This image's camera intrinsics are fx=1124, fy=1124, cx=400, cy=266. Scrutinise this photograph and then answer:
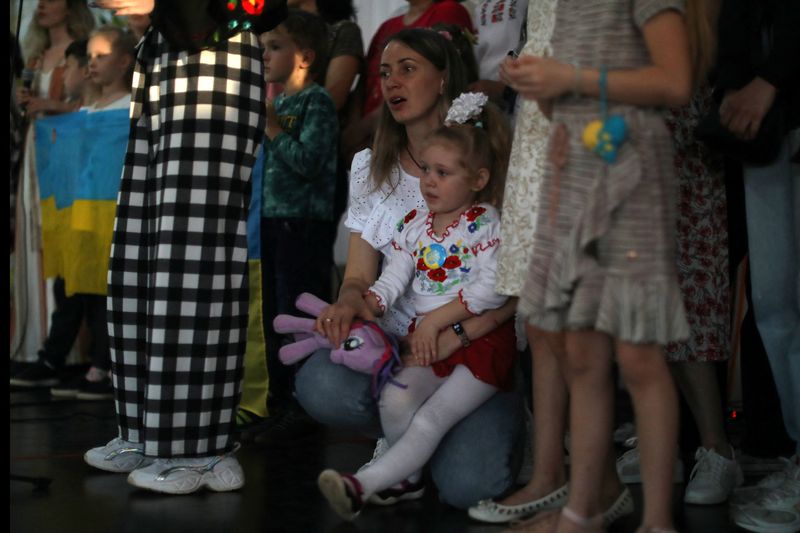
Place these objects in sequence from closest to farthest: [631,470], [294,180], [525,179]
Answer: [525,179] < [631,470] < [294,180]

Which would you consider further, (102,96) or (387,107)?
(102,96)

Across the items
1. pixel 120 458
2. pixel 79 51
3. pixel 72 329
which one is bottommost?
pixel 72 329

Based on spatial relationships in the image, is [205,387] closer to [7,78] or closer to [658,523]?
[7,78]

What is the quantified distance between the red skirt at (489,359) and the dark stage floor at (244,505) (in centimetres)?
30

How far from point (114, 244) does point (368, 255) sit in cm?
63

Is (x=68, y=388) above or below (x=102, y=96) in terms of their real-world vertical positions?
below

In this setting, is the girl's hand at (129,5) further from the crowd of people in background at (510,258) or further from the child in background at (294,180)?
the child in background at (294,180)

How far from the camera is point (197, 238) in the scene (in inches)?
102

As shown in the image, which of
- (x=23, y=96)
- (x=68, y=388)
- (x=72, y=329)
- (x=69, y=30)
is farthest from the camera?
(x=69, y=30)

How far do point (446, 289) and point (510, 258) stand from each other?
0.92 ft

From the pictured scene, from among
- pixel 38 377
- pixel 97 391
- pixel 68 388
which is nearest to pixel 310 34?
pixel 97 391

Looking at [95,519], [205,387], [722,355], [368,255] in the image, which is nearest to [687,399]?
[722,355]

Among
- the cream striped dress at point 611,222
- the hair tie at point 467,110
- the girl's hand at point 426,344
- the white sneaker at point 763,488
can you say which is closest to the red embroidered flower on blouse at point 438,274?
the girl's hand at point 426,344

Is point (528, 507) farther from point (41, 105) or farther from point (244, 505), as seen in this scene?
point (41, 105)
